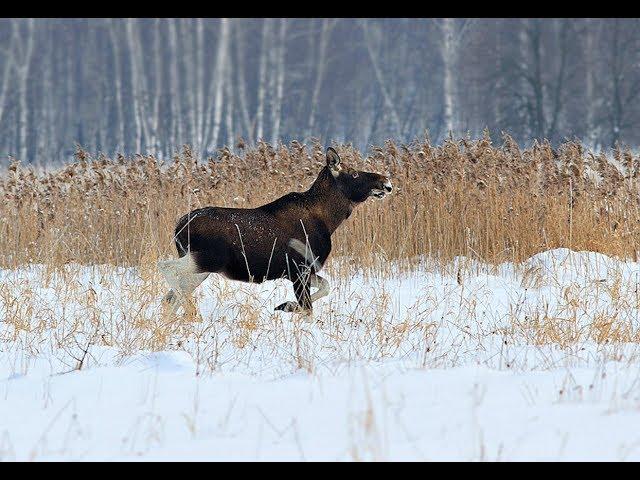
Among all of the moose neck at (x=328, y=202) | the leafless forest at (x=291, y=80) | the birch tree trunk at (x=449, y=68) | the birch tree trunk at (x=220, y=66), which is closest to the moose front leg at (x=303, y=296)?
the moose neck at (x=328, y=202)

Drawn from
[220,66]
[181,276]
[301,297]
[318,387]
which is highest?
[220,66]

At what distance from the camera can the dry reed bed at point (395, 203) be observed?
10.1 metres

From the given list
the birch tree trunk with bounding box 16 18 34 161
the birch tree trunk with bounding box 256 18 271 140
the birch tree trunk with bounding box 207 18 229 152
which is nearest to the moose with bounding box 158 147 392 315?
the birch tree trunk with bounding box 256 18 271 140

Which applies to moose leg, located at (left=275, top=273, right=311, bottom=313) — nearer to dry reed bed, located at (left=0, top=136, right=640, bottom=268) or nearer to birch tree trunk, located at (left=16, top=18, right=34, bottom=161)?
dry reed bed, located at (left=0, top=136, right=640, bottom=268)

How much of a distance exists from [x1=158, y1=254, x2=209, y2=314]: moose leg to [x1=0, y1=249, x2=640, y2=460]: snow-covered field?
0.21m

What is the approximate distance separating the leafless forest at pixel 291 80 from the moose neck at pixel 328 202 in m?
22.2

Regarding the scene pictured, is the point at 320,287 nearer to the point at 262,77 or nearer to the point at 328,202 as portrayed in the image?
the point at 328,202

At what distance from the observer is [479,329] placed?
6.81 meters

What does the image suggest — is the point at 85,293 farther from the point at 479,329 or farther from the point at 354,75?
the point at 354,75

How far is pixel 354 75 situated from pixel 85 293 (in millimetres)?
30714

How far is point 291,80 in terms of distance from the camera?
3778cm

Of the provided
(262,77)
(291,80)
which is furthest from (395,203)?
(291,80)

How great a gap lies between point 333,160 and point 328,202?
1.07 feet
